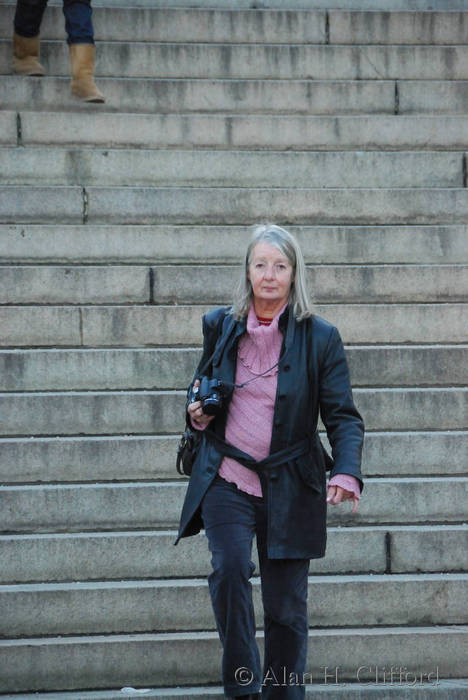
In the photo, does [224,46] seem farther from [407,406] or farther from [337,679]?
[337,679]

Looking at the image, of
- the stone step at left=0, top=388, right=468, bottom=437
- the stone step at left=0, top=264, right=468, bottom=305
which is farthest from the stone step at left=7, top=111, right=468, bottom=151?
the stone step at left=0, top=388, right=468, bottom=437

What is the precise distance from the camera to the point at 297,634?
4.20 metres

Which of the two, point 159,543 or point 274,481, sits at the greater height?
point 274,481

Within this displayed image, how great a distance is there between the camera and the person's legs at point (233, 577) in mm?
4086

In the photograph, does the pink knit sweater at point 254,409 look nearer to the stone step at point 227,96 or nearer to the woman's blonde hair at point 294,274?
the woman's blonde hair at point 294,274

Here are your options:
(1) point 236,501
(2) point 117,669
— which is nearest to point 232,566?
(1) point 236,501

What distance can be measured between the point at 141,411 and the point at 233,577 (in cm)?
200

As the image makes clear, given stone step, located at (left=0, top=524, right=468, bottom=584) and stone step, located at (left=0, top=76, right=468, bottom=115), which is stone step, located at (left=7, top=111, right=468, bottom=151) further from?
stone step, located at (left=0, top=524, right=468, bottom=584)

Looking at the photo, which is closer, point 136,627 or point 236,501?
point 236,501

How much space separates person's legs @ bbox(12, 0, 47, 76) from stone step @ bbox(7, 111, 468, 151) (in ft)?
2.03

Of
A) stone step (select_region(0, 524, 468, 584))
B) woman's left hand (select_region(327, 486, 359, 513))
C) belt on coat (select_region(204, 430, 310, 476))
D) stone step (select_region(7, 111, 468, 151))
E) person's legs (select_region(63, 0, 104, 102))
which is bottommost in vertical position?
stone step (select_region(0, 524, 468, 584))

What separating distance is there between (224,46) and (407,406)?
3.82 metres

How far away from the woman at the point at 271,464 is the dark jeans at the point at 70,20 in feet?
14.4

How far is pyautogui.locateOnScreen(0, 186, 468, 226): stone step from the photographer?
23.8 ft
